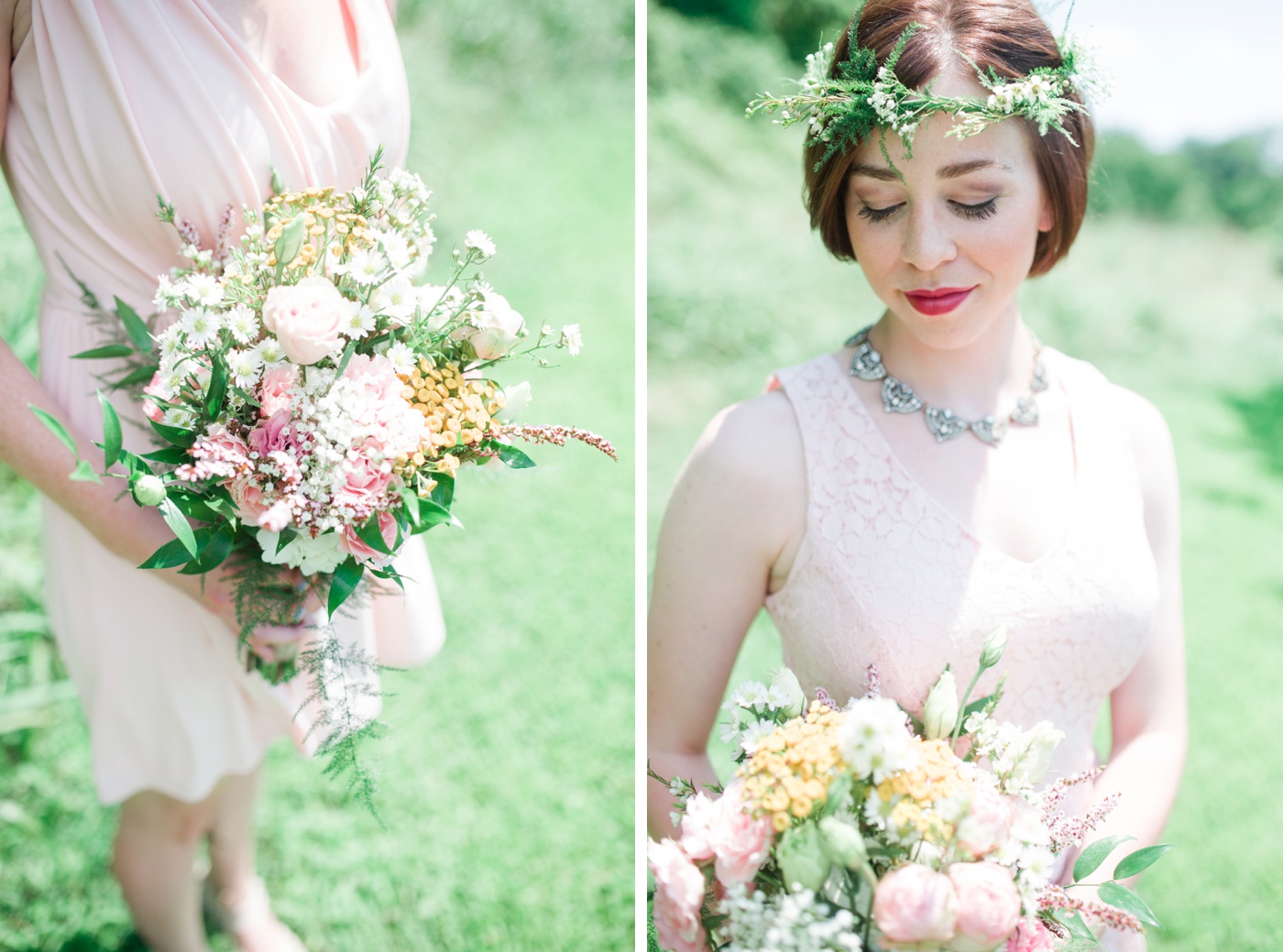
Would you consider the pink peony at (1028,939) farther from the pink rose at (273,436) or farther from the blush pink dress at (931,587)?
the pink rose at (273,436)

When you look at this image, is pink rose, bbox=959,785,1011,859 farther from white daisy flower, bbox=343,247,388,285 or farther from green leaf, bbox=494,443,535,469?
white daisy flower, bbox=343,247,388,285

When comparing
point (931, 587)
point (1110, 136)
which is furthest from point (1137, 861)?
point (1110, 136)

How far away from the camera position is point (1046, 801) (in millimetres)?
1501

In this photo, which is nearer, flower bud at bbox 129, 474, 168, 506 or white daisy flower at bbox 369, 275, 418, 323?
flower bud at bbox 129, 474, 168, 506

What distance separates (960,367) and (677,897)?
3.59ft

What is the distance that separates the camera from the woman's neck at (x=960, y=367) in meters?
1.89

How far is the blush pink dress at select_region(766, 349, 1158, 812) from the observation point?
5.77 ft

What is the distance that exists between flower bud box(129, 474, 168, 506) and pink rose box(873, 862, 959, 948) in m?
1.06

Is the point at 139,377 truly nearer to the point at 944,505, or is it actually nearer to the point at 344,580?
the point at 344,580

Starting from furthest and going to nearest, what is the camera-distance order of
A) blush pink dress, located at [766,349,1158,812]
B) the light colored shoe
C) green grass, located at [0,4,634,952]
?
green grass, located at [0,4,634,952]
the light colored shoe
blush pink dress, located at [766,349,1158,812]

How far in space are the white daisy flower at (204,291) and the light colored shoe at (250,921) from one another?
197 cm

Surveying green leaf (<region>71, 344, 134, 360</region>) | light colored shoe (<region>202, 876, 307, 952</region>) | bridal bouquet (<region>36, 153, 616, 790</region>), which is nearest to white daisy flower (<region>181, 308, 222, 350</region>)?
bridal bouquet (<region>36, 153, 616, 790</region>)

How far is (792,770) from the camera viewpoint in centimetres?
129

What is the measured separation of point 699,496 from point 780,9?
27.7ft
